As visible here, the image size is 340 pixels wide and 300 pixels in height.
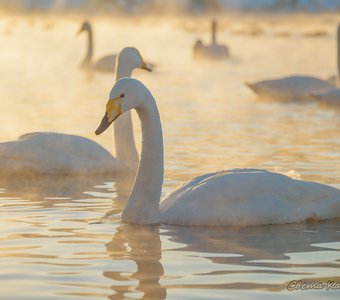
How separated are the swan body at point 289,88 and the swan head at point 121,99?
13353 mm

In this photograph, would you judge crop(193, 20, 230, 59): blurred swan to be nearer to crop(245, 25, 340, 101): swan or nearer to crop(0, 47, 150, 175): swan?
crop(245, 25, 340, 101): swan

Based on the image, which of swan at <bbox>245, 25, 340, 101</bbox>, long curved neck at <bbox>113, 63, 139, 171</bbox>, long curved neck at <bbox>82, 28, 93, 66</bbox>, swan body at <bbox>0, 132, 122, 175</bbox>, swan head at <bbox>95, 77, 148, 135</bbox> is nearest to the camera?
swan head at <bbox>95, 77, 148, 135</bbox>

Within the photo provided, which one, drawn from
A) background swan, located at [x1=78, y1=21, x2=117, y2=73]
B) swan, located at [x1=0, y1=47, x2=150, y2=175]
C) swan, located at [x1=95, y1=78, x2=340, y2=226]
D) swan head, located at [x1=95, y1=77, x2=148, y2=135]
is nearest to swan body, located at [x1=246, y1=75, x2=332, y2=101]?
background swan, located at [x1=78, y1=21, x2=117, y2=73]

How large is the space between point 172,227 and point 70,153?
3.24 m

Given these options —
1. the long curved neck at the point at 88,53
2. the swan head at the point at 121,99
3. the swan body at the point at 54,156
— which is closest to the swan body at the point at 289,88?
the swan body at the point at 54,156

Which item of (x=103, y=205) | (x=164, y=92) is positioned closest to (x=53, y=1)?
(x=164, y=92)

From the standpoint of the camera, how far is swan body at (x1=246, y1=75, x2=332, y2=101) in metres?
22.5

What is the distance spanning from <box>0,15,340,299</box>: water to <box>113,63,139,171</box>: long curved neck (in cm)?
36

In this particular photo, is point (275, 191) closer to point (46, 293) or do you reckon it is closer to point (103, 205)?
point (103, 205)

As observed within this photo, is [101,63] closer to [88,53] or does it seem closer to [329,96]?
[88,53]

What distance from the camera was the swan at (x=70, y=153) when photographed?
12.3 meters

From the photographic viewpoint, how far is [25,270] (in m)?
7.81

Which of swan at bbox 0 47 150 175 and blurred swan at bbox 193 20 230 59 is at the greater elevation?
blurred swan at bbox 193 20 230 59

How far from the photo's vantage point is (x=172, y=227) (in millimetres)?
9391
